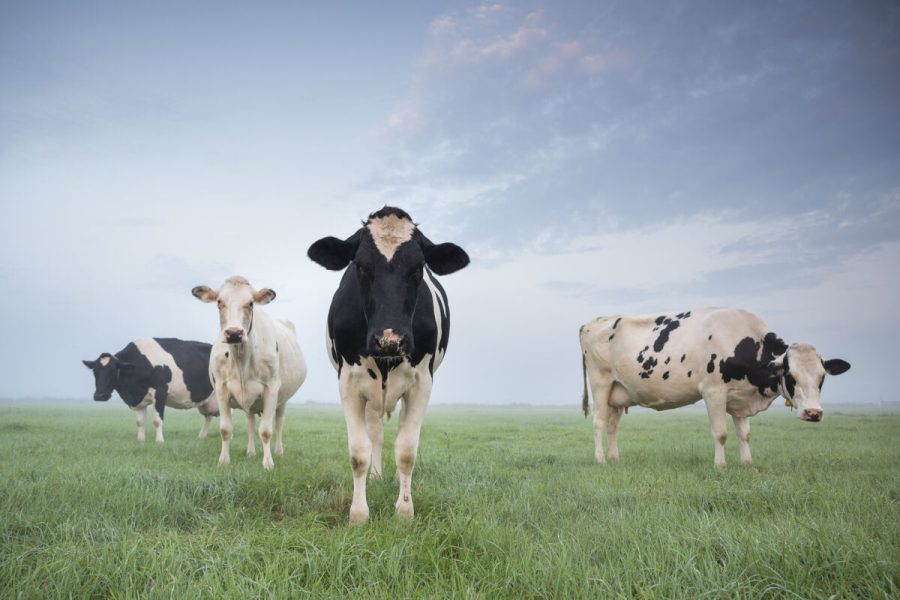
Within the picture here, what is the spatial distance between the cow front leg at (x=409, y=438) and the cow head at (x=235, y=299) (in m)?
4.34

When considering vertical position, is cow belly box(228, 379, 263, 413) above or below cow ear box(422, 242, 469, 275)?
below

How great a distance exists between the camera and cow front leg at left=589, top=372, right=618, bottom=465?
10.9 m

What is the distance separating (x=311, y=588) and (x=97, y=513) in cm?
265

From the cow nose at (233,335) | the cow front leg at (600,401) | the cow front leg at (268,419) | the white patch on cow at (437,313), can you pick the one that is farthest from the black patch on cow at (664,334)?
the cow nose at (233,335)

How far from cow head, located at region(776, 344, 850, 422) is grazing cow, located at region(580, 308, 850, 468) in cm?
1

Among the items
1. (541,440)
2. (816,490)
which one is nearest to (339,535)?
(816,490)

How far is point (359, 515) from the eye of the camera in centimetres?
476

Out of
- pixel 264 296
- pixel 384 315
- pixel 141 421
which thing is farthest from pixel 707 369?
pixel 141 421

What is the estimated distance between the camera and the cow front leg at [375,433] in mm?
5747

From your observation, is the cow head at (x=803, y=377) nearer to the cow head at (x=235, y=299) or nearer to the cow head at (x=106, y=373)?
the cow head at (x=235, y=299)

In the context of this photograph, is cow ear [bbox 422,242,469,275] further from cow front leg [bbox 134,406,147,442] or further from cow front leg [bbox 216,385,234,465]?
cow front leg [bbox 134,406,147,442]

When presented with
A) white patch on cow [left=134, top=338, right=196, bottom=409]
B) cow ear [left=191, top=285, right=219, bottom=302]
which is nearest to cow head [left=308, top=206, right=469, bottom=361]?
cow ear [left=191, top=285, right=219, bottom=302]

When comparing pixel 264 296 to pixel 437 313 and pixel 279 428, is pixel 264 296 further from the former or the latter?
pixel 437 313

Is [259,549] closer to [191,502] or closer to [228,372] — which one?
[191,502]
